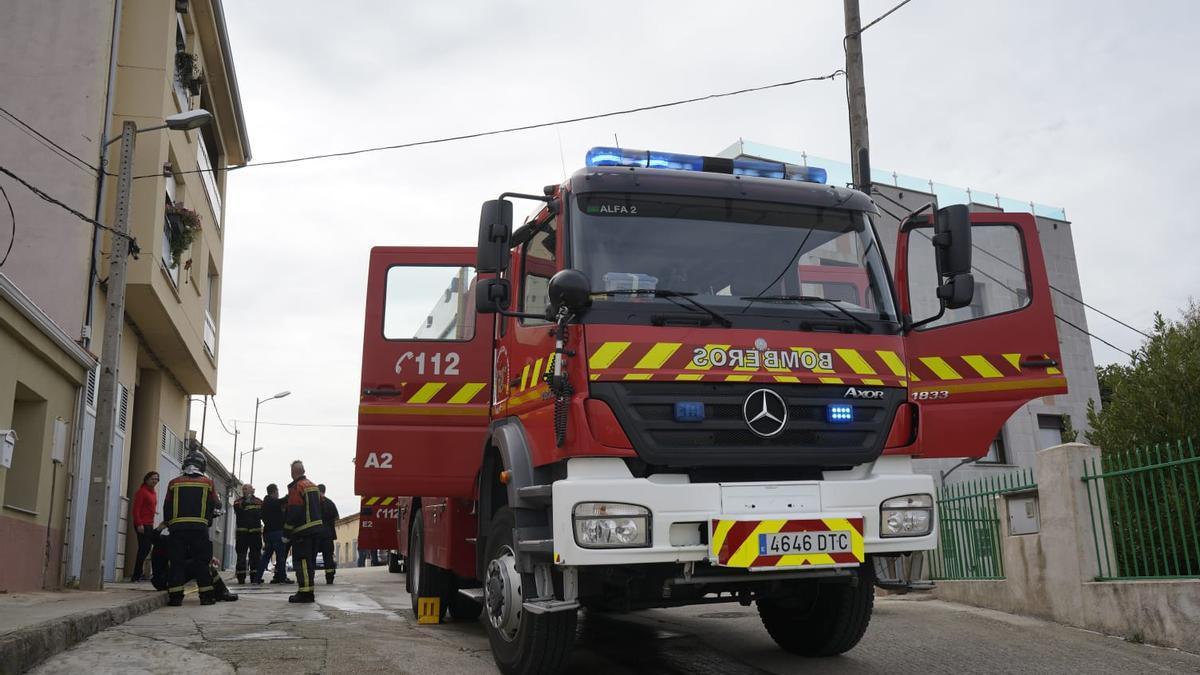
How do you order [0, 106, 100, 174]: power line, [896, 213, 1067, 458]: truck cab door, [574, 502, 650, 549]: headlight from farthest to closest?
1. [0, 106, 100, 174]: power line
2. [896, 213, 1067, 458]: truck cab door
3. [574, 502, 650, 549]: headlight

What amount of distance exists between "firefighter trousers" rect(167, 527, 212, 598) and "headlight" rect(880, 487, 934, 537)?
8184mm

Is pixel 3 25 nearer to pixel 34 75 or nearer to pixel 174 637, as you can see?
pixel 34 75

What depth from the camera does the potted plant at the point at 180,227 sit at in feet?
54.4

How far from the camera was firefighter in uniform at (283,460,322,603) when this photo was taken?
1046cm

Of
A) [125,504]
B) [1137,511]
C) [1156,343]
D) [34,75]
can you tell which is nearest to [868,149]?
[1156,343]

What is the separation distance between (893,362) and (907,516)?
32.3 inches

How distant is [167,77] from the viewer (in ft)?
51.8

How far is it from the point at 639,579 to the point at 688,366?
1.13 meters

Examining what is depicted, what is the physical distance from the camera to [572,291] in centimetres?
490

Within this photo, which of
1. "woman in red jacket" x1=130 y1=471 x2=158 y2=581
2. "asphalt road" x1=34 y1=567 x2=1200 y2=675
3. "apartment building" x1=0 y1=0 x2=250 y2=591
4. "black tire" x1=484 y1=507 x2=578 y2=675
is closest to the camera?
"black tire" x1=484 y1=507 x2=578 y2=675

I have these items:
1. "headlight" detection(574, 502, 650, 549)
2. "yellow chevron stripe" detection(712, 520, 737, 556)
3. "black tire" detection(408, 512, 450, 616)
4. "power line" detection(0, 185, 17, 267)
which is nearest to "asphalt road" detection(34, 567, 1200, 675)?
"black tire" detection(408, 512, 450, 616)

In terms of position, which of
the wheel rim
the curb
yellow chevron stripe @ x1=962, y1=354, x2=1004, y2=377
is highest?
yellow chevron stripe @ x1=962, y1=354, x2=1004, y2=377

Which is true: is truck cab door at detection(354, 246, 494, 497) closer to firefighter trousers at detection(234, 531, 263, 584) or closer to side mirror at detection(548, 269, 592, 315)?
side mirror at detection(548, 269, 592, 315)

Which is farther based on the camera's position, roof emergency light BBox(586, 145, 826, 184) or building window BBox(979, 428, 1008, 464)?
building window BBox(979, 428, 1008, 464)
